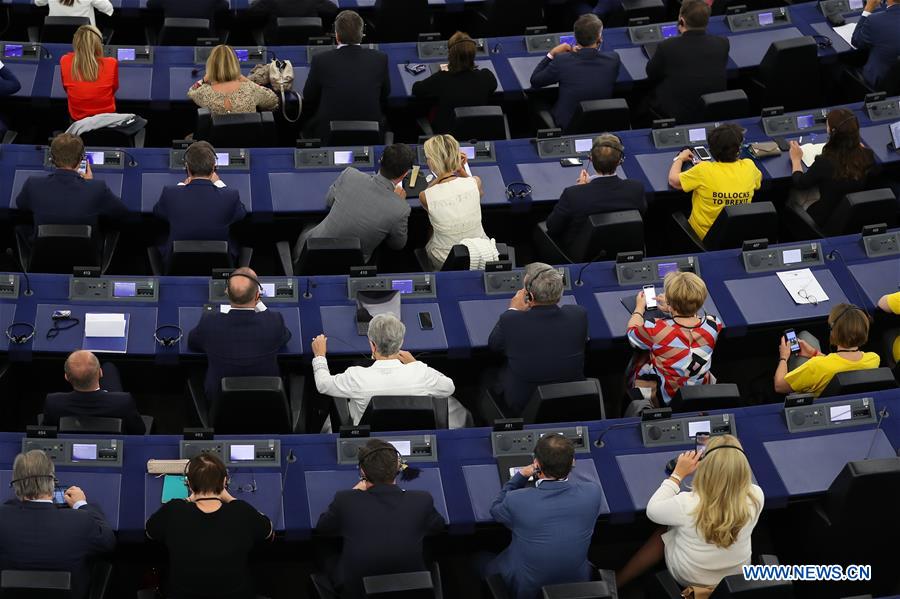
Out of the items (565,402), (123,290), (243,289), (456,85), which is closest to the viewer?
(565,402)

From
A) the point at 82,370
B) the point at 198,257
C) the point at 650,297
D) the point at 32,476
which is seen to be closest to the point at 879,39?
the point at 650,297

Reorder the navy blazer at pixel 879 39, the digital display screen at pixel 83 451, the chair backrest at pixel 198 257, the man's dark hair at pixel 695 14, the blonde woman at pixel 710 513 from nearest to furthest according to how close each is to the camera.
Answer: the blonde woman at pixel 710 513, the digital display screen at pixel 83 451, the chair backrest at pixel 198 257, the man's dark hair at pixel 695 14, the navy blazer at pixel 879 39

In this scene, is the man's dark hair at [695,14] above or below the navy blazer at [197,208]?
above

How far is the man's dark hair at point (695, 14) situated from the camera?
961 cm

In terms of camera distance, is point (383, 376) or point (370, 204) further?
point (370, 204)

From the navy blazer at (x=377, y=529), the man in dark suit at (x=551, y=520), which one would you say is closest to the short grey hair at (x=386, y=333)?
the navy blazer at (x=377, y=529)

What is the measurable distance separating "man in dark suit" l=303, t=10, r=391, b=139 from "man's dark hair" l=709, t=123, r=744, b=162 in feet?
8.55

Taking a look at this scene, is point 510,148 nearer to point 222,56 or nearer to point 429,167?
point 429,167

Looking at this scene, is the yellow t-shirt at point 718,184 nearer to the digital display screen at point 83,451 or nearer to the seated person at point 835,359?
the seated person at point 835,359

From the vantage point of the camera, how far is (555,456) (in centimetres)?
578

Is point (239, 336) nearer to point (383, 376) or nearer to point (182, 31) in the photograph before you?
point (383, 376)

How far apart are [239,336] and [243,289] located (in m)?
0.27

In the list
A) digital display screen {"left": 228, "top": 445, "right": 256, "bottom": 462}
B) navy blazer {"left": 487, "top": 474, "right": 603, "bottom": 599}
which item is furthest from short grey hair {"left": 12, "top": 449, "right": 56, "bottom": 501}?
navy blazer {"left": 487, "top": 474, "right": 603, "bottom": 599}

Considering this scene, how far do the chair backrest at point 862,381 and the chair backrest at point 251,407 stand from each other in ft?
9.87
